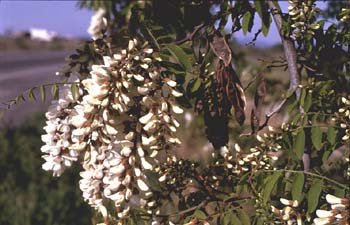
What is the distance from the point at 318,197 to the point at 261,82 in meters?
0.49

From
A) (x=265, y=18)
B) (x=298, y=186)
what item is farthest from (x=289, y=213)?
(x=265, y=18)

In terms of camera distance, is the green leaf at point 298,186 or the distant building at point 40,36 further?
the distant building at point 40,36

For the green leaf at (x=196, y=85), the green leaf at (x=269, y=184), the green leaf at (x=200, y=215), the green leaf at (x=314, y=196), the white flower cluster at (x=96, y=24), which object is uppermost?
the white flower cluster at (x=96, y=24)

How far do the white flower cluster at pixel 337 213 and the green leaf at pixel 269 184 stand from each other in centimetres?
18

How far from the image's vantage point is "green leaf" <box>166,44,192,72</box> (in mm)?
1388

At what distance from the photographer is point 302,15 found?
1.53m

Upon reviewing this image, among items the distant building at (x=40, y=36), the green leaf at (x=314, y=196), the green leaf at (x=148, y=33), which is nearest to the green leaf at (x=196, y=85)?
the green leaf at (x=148, y=33)

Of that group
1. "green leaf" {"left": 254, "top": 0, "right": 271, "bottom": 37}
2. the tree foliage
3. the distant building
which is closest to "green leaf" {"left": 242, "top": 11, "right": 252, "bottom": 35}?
the tree foliage

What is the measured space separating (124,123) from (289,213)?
0.44 metres

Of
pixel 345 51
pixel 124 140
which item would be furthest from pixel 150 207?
pixel 345 51

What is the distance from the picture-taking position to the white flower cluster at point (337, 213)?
3.68ft

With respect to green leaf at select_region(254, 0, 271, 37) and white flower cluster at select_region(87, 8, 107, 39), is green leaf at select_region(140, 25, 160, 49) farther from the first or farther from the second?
white flower cluster at select_region(87, 8, 107, 39)

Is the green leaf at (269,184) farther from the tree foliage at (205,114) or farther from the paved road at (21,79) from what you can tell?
the paved road at (21,79)

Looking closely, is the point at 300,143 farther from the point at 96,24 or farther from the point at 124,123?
the point at 96,24
